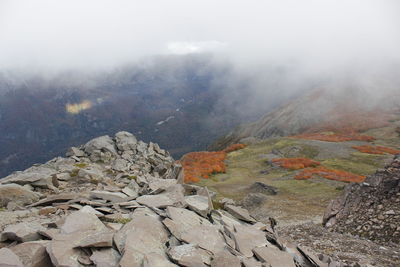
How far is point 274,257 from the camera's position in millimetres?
11984

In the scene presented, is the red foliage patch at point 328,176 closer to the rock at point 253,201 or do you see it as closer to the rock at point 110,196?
the rock at point 253,201

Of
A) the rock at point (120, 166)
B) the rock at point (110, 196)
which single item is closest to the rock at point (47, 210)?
the rock at point (110, 196)

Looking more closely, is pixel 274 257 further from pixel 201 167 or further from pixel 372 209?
pixel 201 167

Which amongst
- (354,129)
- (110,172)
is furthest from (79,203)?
(354,129)

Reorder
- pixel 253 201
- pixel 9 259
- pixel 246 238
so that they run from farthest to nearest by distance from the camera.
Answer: pixel 253 201 < pixel 246 238 < pixel 9 259

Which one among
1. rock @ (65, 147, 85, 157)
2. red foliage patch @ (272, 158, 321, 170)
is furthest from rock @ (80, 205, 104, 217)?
red foliage patch @ (272, 158, 321, 170)

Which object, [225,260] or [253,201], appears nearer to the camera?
[225,260]

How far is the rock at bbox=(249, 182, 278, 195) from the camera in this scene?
155 feet

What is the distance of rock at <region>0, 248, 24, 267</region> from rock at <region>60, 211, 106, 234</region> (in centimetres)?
176

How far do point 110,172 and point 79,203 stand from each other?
16.0 metres

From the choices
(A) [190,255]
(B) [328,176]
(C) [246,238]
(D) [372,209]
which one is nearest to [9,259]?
(A) [190,255]

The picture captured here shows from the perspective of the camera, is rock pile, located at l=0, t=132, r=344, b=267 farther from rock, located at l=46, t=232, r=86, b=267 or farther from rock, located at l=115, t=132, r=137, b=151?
rock, located at l=115, t=132, r=137, b=151

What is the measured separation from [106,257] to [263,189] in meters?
41.1

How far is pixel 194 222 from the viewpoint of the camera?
13164 millimetres
